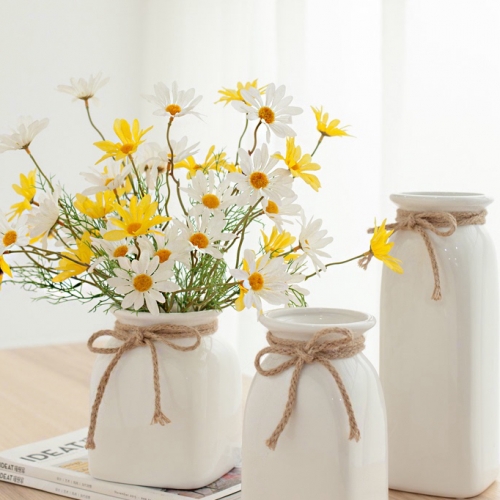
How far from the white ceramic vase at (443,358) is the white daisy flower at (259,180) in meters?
0.17

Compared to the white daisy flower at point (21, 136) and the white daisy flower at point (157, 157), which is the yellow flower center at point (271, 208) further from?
the white daisy flower at point (21, 136)

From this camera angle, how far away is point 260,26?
2.39 meters

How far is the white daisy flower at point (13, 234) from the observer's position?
2.81ft

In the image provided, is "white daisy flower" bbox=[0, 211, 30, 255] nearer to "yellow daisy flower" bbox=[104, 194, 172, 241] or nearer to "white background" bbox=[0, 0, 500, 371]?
"yellow daisy flower" bbox=[104, 194, 172, 241]

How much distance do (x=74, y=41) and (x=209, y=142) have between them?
607mm

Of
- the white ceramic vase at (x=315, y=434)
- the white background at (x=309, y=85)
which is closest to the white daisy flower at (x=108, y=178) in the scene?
the white ceramic vase at (x=315, y=434)

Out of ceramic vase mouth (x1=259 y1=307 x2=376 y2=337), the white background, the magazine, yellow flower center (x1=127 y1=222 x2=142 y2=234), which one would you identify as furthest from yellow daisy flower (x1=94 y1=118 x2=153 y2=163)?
the white background

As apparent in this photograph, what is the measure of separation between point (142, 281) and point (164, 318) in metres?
0.09

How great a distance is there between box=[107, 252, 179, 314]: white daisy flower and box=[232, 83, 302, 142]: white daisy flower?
0.16 m

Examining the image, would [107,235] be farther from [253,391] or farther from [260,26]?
[260,26]

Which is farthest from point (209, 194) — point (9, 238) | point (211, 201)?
point (9, 238)

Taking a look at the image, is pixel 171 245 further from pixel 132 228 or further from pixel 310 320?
pixel 310 320

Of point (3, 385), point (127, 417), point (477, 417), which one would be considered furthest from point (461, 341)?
point (3, 385)

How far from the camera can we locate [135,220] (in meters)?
0.79
